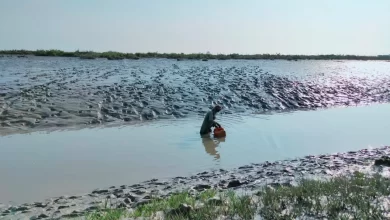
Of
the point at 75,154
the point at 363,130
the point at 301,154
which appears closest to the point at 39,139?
the point at 75,154

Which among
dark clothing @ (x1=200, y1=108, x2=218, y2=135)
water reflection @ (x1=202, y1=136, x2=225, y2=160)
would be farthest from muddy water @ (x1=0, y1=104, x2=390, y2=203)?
dark clothing @ (x1=200, y1=108, x2=218, y2=135)

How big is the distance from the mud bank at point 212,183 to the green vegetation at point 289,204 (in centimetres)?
97

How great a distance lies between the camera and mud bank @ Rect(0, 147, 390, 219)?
7.24 meters

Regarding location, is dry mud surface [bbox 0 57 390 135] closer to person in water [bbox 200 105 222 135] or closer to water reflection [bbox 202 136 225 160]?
person in water [bbox 200 105 222 135]

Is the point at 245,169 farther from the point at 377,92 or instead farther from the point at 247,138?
the point at 377,92

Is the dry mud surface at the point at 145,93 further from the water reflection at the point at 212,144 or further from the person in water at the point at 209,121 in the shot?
the water reflection at the point at 212,144

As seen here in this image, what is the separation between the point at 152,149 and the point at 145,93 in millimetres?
9450

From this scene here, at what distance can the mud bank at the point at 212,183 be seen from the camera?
23.8 feet

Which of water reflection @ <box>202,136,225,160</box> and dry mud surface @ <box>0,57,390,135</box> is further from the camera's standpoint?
dry mud surface @ <box>0,57,390,135</box>

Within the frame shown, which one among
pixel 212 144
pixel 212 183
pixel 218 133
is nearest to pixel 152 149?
pixel 212 144

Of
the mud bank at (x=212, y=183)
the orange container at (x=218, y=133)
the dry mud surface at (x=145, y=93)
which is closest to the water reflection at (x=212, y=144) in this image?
the orange container at (x=218, y=133)

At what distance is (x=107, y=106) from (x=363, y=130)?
11.0 meters

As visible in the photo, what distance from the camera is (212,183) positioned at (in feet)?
28.6

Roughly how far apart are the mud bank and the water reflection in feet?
5.65
